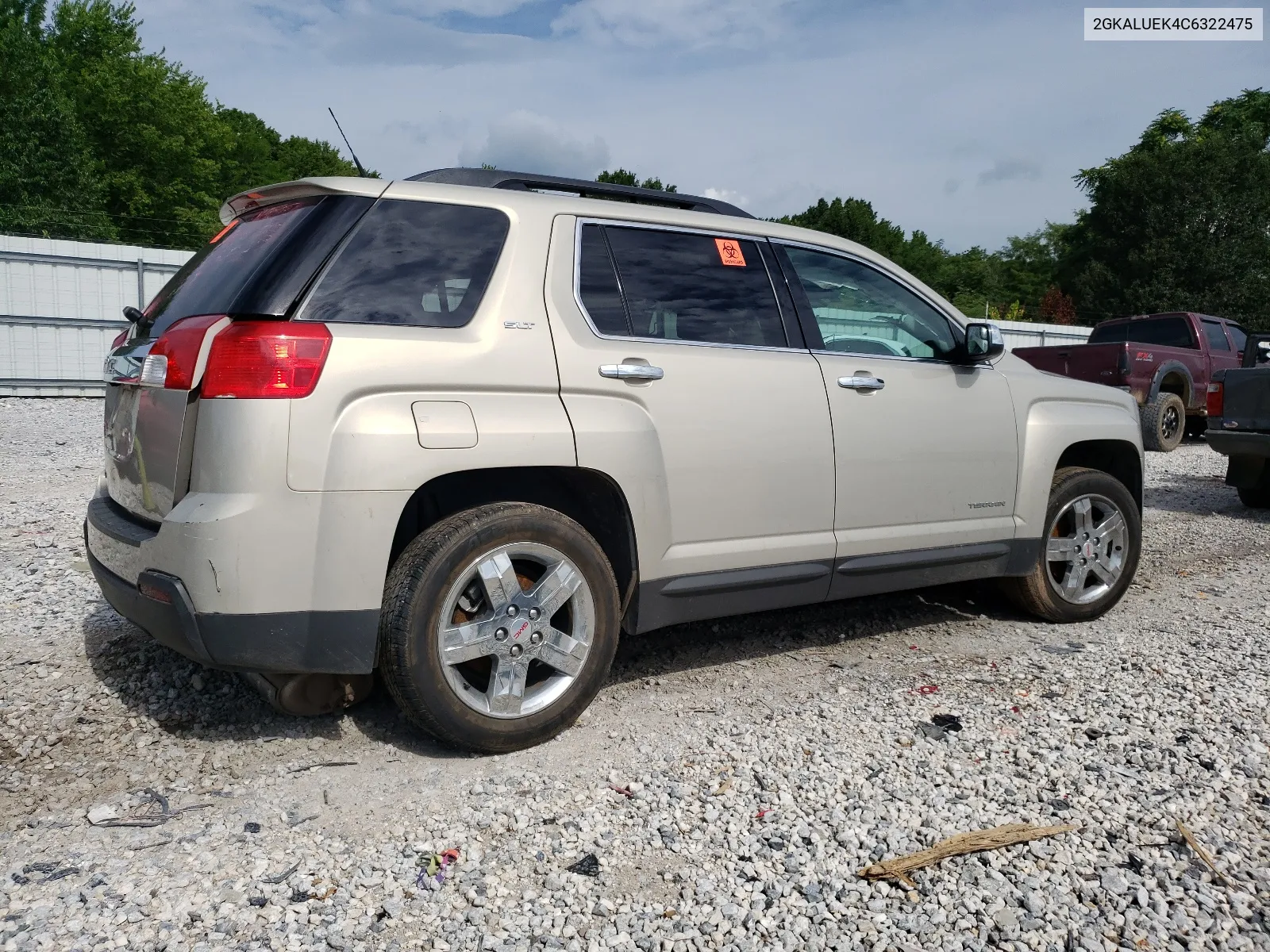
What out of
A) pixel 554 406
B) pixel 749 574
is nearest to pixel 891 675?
pixel 749 574

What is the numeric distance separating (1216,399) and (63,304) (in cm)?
1697

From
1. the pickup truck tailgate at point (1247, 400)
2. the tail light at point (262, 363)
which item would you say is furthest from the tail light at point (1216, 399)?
the tail light at point (262, 363)

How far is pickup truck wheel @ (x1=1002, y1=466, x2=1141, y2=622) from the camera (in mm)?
4738

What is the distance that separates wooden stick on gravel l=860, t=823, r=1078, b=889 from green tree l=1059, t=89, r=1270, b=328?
4141 centimetres

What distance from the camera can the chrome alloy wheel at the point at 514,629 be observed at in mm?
3090

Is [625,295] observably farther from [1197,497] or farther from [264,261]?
[1197,497]

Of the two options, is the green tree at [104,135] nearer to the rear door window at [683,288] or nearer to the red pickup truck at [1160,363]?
the red pickup truck at [1160,363]

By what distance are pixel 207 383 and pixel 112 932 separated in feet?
4.65

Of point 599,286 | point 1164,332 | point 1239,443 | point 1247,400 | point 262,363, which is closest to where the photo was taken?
point 262,363

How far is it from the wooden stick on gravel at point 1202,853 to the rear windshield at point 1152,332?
12.4m

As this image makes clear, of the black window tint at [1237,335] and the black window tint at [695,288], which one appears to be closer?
the black window tint at [695,288]

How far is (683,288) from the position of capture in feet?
12.2

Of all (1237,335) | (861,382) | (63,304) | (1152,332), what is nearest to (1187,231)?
(1237,335)

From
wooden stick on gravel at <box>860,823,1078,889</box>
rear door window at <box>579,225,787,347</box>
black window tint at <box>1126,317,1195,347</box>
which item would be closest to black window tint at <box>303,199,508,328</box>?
rear door window at <box>579,225,787,347</box>
